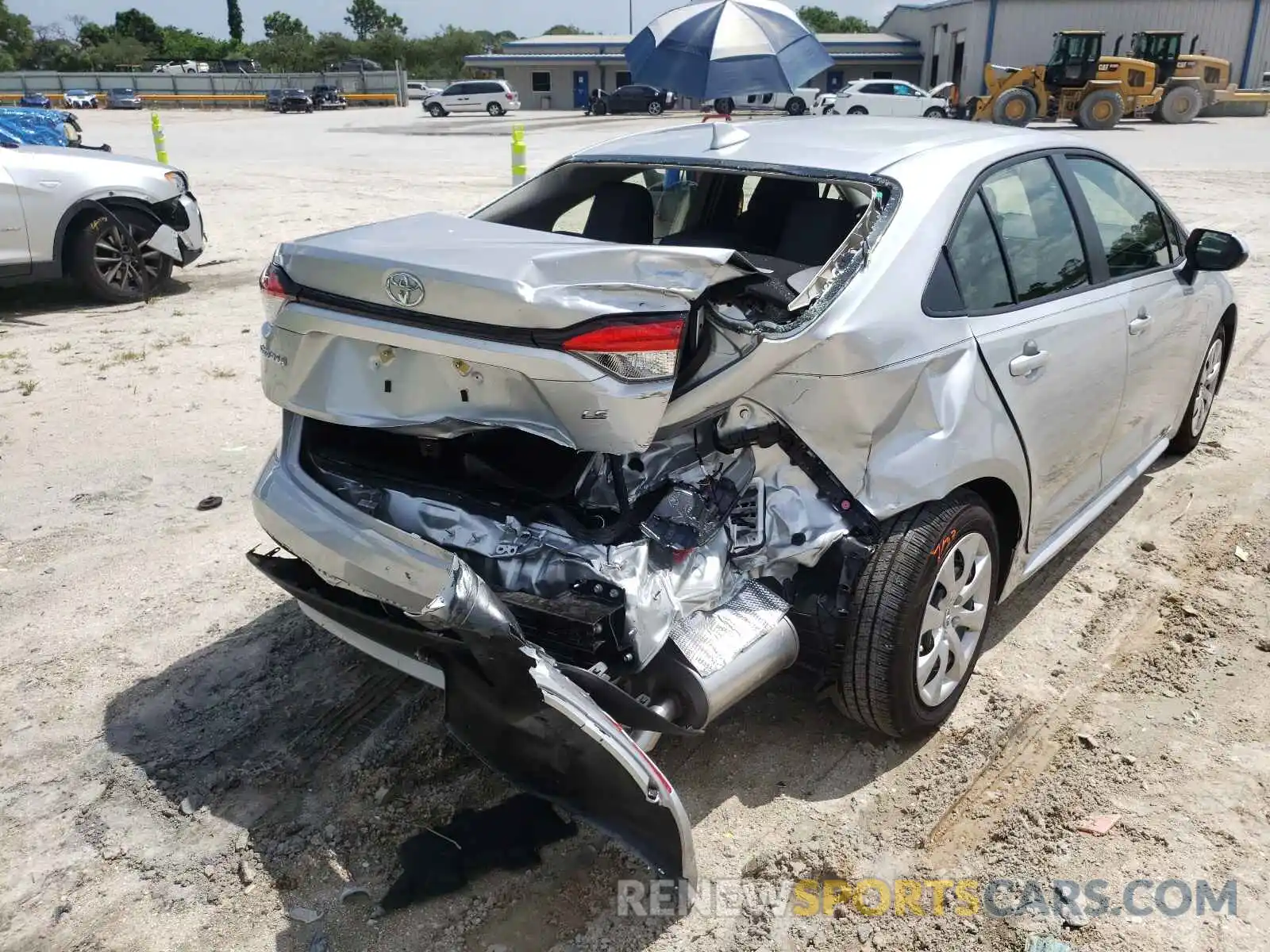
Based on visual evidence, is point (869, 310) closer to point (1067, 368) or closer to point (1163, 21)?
point (1067, 368)

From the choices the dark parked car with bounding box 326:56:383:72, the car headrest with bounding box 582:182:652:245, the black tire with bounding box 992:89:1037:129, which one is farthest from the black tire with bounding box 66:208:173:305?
the dark parked car with bounding box 326:56:383:72

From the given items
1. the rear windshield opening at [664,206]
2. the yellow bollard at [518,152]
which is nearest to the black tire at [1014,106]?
the yellow bollard at [518,152]

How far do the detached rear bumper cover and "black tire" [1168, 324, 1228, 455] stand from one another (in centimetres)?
378

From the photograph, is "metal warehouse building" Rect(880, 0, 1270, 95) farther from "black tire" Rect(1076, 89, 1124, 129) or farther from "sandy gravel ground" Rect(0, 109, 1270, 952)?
"sandy gravel ground" Rect(0, 109, 1270, 952)

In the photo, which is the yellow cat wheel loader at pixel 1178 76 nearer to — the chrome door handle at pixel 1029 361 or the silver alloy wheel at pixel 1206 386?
the silver alloy wheel at pixel 1206 386

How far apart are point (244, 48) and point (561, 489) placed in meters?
105

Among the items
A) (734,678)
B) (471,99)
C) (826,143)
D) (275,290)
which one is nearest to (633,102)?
(471,99)

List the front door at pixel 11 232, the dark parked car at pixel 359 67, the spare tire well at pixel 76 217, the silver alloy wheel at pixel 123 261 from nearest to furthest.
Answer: the front door at pixel 11 232, the spare tire well at pixel 76 217, the silver alloy wheel at pixel 123 261, the dark parked car at pixel 359 67

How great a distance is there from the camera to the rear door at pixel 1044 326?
3.08 meters

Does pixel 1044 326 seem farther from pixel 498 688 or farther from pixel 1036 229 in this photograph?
pixel 498 688

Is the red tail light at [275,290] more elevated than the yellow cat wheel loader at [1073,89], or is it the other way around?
the yellow cat wheel loader at [1073,89]

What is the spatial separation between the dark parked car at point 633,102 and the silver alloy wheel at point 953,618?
45788 millimetres

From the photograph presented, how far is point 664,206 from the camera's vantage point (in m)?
4.07

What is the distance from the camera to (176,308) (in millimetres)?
8750
